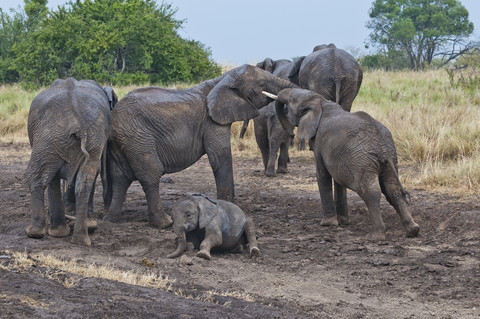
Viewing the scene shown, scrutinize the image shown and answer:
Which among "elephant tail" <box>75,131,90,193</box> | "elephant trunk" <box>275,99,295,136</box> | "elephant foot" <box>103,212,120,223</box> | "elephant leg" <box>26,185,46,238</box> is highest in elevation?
"elephant trunk" <box>275,99,295,136</box>

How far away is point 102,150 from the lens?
26.0ft

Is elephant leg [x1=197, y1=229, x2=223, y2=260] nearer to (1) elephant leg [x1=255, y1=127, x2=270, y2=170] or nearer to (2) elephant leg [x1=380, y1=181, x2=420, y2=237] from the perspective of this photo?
(2) elephant leg [x1=380, y1=181, x2=420, y2=237]

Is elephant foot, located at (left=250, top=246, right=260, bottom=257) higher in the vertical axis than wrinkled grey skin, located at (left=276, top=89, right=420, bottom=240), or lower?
lower

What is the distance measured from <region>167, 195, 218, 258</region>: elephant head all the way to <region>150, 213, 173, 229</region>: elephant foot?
1.16 m

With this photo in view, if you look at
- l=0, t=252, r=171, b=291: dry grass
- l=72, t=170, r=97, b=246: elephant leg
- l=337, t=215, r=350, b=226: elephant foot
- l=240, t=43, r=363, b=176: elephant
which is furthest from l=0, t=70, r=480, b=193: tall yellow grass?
l=0, t=252, r=171, b=291: dry grass

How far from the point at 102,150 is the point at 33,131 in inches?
26.6

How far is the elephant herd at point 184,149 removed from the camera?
301 inches

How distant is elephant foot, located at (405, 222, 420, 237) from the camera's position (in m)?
8.31

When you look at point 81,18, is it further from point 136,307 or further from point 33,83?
point 136,307

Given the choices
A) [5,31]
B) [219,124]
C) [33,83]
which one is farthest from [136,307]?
[5,31]

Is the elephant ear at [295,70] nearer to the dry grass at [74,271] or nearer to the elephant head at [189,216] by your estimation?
the elephant head at [189,216]

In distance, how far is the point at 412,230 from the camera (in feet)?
27.3

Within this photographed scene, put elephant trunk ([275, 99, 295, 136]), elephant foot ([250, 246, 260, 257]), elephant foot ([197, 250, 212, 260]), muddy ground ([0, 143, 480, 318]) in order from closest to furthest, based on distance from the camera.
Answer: muddy ground ([0, 143, 480, 318])
elephant foot ([197, 250, 212, 260])
elephant foot ([250, 246, 260, 257])
elephant trunk ([275, 99, 295, 136])

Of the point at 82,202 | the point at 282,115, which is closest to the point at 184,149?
the point at 282,115
